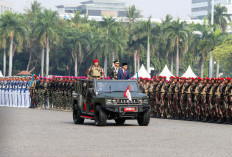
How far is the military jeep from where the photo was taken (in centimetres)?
2086

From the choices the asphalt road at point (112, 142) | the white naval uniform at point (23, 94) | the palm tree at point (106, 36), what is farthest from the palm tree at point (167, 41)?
the asphalt road at point (112, 142)

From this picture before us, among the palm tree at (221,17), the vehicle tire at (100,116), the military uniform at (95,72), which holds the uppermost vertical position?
the palm tree at (221,17)

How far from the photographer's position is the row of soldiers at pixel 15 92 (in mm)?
41125

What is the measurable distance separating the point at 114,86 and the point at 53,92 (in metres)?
15.7

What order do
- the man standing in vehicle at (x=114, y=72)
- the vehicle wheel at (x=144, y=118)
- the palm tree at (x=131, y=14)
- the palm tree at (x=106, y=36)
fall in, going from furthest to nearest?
1. the palm tree at (x=131, y=14)
2. the palm tree at (x=106, y=36)
3. the man standing in vehicle at (x=114, y=72)
4. the vehicle wheel at (x=144, y=118)

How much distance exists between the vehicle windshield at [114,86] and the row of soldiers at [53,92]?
1208 centimetres

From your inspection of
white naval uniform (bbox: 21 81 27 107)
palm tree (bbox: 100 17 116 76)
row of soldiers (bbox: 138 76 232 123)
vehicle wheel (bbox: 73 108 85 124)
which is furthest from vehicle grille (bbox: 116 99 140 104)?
palm tree (bbox: 100 17 116 76)

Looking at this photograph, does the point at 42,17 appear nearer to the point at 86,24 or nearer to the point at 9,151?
the point at 86,24

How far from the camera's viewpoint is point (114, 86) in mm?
21703

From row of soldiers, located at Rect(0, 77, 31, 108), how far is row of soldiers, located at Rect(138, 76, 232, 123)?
12263 mm

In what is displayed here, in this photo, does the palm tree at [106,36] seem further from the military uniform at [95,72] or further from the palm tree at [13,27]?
the military uniform at [95,72]

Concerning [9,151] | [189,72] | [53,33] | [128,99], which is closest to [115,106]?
[128,99]

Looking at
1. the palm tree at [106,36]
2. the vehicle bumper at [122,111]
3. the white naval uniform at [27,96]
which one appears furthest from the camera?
the palm tree at [106,36]

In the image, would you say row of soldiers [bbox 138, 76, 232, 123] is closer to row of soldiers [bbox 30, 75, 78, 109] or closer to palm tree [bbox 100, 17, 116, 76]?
row of soldiers [bbox 30, 75, 78, 109]
